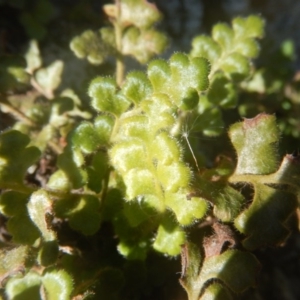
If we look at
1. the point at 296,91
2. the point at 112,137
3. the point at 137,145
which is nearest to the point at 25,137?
the point at 112,137

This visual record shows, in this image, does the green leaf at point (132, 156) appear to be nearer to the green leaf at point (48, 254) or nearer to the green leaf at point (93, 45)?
the green leaf at point (48, 254)

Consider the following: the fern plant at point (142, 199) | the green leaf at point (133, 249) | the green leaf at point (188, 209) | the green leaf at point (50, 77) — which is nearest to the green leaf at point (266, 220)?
the fern plant at point (142, 199)

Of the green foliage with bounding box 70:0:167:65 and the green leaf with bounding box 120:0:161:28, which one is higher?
the green leaf with bounding box 120:0:161:28

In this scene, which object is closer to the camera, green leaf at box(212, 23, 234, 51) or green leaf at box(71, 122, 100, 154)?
green leaf at box(71, 122, 100, 154)

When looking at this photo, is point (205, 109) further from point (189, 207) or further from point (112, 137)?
point (189, 207)

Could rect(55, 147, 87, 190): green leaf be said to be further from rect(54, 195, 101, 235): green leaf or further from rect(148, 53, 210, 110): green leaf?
rect(148, 53, 210, 110): green leaf

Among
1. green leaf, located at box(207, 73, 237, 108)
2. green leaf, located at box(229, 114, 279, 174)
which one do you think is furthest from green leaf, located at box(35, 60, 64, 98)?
green leaf, located at box(229, 114, 279, 174)

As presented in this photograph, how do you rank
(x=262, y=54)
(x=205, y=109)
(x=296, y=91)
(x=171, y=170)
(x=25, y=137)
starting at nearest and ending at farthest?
(x=171, y=170) → (x=25, y=137) → (x=205, y=109) → (x=296, y=91) → (x=262, y=54)

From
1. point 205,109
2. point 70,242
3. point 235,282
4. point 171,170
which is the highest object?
point 171,170
